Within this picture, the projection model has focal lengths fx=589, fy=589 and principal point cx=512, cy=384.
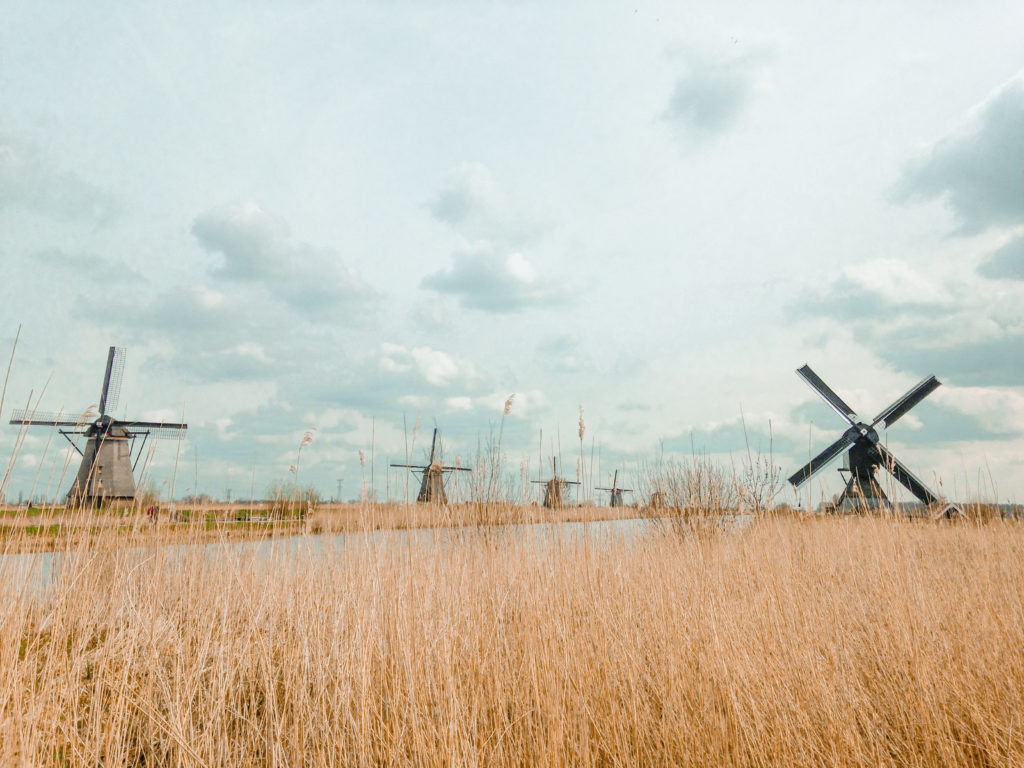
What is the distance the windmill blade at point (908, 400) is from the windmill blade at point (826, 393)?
0.68 m

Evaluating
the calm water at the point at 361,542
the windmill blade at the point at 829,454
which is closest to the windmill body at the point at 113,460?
the calm water at the point at 361,542

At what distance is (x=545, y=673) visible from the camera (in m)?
2.66

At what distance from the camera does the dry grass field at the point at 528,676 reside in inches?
99.2

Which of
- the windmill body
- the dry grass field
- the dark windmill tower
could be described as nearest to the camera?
the dry grass field

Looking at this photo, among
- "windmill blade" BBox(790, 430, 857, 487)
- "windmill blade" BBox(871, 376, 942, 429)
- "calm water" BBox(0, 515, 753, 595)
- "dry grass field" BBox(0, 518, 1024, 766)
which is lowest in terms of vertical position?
"dry grass field" BBox(0, 518, 1024, 766)

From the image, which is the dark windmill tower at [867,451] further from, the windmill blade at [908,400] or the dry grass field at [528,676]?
the dry grass field at [528,676]

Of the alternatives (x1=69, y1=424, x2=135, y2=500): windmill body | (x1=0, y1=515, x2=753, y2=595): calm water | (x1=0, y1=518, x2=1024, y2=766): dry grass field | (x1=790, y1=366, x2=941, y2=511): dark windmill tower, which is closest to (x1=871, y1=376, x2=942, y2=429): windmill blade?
(x1=790, y1=366, x2=941, y2=511): dark windmill tower

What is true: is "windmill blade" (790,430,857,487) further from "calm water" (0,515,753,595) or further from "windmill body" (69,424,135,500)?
"windmill body" (69,424,135,500)

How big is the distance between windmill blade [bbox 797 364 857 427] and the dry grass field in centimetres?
1441

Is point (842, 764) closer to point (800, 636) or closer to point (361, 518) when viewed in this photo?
point (800, 636)

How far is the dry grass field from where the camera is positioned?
2520 millimetres

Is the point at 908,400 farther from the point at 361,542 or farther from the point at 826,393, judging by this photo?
the point at 361,542

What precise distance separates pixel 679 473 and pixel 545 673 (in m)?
7.06

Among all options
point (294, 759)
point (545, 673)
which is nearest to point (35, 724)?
point (294, 759)
